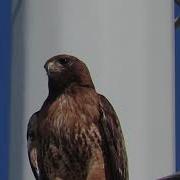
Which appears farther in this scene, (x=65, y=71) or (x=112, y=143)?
(x=65, y=71)

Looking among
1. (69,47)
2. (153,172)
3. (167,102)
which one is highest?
(69,47)

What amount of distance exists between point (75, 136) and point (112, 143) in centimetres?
13

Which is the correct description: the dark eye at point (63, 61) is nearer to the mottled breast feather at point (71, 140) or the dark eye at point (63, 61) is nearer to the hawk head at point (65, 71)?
the hawk head at point (65, 71)

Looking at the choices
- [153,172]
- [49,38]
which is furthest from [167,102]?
[49,38]

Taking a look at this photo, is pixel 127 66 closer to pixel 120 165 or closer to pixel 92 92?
pixel 92 92

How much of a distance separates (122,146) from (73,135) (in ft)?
0.59

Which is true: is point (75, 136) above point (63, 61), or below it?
below

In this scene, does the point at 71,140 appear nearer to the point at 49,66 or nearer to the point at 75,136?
the point at 75,136

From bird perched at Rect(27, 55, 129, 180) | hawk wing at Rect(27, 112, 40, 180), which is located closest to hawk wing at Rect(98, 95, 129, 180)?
bird perched at Rect(27, 55, 129, 180)

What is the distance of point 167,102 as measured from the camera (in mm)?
3273

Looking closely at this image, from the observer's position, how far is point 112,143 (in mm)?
3236

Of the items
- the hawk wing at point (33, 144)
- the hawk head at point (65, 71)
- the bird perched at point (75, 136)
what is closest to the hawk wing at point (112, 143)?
the bird perched at point (75, 136)

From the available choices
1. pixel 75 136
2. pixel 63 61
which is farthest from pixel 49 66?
pixel 75 136

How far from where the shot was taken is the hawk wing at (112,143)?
3.21 m
